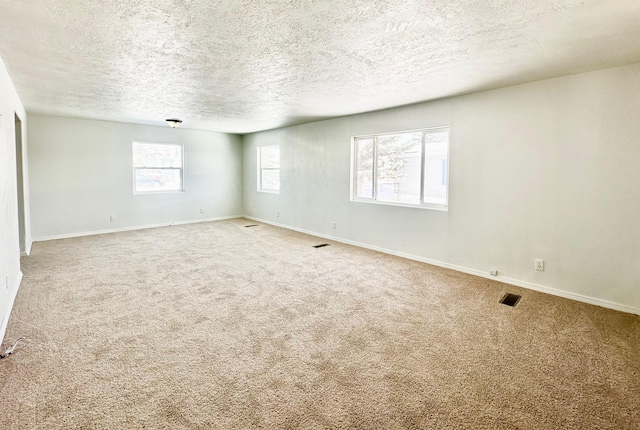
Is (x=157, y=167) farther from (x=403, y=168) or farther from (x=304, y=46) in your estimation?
(x=304, y=46)

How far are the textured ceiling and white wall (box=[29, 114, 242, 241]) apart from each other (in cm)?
201

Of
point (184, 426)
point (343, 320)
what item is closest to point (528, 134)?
point (343, 320)

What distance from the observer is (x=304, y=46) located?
8.52 feet

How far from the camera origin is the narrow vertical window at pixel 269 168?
786 centimetres

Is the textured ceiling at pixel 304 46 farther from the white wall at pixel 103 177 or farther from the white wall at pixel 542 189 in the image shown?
the white wall at pixel 103 177

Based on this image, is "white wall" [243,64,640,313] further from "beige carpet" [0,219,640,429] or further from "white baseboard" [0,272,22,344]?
"white baseboard" [0,272,22,344]

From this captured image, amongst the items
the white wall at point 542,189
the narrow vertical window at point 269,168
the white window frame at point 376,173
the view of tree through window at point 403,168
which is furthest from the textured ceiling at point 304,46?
the narrow vertical window at point 269,168

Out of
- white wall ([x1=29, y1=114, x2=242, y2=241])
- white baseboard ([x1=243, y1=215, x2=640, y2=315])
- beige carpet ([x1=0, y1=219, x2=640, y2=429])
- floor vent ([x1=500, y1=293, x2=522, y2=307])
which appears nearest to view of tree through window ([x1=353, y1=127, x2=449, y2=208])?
white baseboard ([x1=243, y1=215, x2=640, y2=315])

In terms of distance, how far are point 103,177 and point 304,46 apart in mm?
5900

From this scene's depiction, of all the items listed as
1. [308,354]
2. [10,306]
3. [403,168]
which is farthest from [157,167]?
[308,354]

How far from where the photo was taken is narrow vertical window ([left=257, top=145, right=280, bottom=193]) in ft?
25.8

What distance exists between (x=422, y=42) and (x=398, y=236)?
3100mm

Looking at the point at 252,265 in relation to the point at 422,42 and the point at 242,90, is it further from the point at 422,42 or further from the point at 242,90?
the point at 422,42

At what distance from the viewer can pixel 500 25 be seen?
7.33 feet
